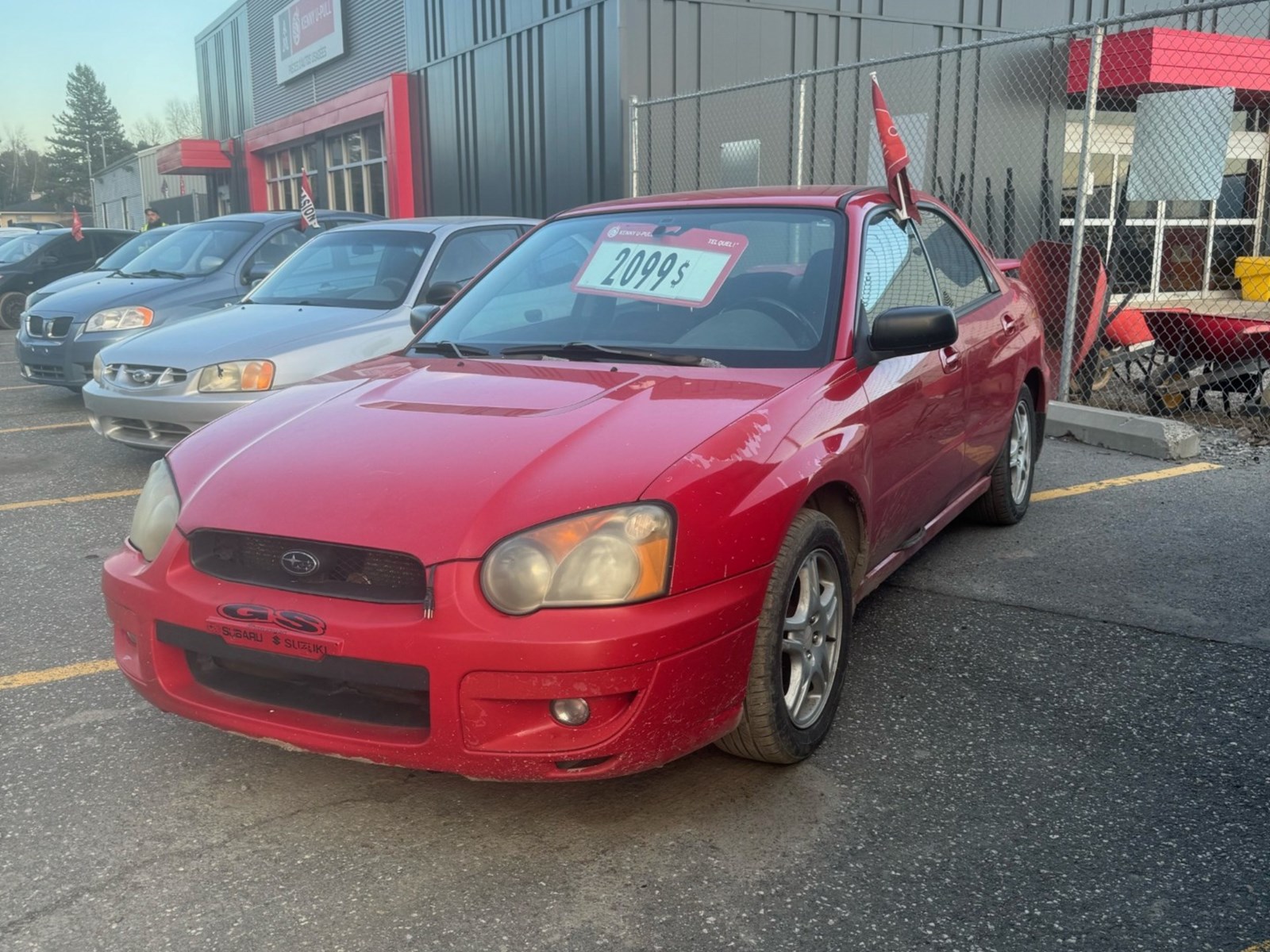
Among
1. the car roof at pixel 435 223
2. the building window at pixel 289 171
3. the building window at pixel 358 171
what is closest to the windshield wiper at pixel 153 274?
the car roof at pixel 435 223

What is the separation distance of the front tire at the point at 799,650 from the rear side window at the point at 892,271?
888 mm

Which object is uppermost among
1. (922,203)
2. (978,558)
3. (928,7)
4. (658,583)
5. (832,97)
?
(928,7)

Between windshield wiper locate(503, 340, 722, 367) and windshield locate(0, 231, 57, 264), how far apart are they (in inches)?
613

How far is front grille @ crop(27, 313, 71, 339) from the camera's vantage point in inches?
349

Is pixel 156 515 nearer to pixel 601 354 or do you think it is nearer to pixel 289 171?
pixel 601 354

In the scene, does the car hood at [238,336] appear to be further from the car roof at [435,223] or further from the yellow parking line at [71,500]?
the car roof at [435,223]

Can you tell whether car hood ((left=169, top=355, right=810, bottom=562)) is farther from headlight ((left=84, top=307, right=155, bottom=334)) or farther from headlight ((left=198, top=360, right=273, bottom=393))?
headlight ((left=84, top=307, right=155, bottom=334))

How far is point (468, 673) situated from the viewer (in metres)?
2.40

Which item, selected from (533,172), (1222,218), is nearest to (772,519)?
(533,172)

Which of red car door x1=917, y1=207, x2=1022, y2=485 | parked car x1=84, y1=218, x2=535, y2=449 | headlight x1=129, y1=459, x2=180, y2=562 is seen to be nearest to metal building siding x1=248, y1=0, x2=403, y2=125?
parked car x1=84, y1=218, x2=535, y2=449

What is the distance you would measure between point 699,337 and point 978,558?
1.99m

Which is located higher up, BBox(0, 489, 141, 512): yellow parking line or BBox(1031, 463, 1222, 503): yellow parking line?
BBox(0, 489, 141, 512): yellow parking line

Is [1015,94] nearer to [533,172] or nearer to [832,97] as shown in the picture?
[832,97]

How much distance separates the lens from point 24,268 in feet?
54.5
